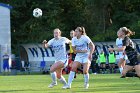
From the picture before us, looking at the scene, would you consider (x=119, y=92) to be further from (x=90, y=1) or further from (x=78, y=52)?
(x=90, y=1)

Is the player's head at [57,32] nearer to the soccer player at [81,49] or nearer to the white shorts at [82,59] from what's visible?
the soccer player at [81,49]

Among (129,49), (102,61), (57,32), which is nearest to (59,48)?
(57,32)

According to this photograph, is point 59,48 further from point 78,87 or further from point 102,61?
point 102,61

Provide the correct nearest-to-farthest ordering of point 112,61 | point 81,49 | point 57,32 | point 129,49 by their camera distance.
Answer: point 129,49 < point 81,49 < point 57,32 < point 112,61

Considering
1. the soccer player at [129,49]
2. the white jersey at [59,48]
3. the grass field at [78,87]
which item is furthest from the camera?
the white jersey at [59,48]

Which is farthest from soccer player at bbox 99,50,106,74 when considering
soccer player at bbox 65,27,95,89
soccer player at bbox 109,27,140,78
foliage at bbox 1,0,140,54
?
soccer player at bbox 65,27,95,89

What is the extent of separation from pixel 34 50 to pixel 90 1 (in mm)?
12834

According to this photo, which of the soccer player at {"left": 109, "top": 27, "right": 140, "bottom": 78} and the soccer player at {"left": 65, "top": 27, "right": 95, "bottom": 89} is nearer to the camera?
the soccer player at {"left": 109, "top": 27, "right": 140, "bottom": 78}

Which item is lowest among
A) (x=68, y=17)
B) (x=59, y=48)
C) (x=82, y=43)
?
(x=59, y=48)

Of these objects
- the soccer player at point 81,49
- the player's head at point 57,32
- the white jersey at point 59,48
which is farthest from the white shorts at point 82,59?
the player's head at point 57,32

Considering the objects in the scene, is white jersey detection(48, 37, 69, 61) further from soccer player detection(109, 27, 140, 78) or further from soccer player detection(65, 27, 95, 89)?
soccer player detection(109, 27, 140, 78)

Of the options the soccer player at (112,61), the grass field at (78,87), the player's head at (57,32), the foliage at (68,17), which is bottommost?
the grass field at (78,87)

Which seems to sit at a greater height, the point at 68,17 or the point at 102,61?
the point at 68,17

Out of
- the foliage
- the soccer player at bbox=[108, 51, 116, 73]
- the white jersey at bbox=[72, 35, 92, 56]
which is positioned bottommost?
the soccer player at bbox=[108, 51, 116, 73]
